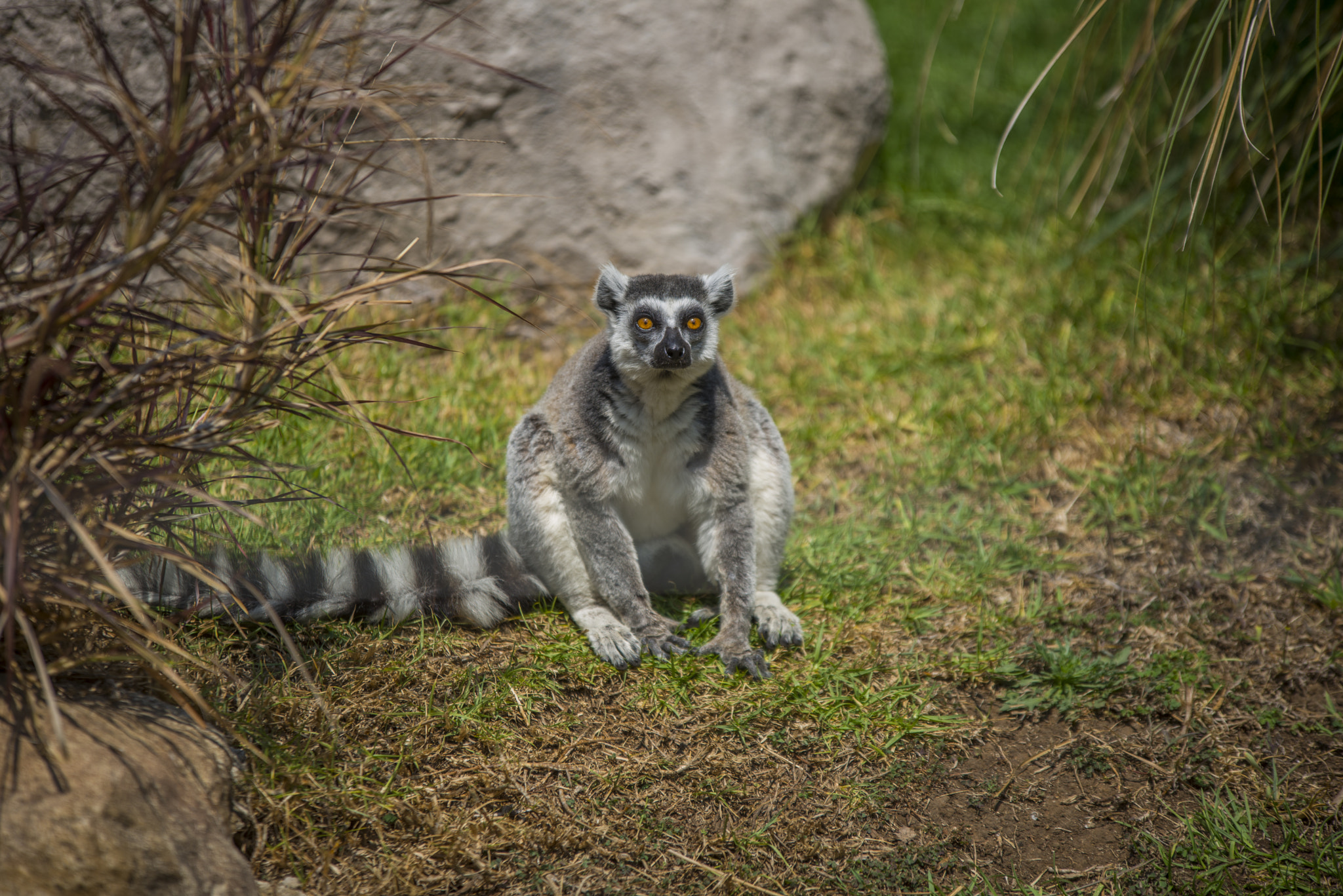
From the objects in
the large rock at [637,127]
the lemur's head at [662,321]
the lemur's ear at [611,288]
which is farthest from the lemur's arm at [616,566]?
the large rock at [637,127]

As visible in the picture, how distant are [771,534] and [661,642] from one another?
58 cm

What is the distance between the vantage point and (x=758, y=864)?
259 centimetres

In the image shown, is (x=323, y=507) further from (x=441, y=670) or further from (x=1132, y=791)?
(x=1132, y=791)

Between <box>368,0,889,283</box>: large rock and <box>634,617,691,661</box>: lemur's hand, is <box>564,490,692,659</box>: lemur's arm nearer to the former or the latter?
<box>634,617,691,661</box>: lemur's hand

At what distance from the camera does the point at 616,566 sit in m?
→ 3.25

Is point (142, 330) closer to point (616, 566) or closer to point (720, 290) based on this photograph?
point (616, 566)

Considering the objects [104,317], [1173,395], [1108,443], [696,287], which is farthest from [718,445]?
[1173,395]

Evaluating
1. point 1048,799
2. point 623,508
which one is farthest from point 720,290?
point 1048,799

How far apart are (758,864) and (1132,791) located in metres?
1.30

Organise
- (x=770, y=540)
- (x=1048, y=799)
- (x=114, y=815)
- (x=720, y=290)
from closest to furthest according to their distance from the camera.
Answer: (x=114, y=815)
(x=1048, y=799)
(x=720, y=290)
(x=770, y=540)

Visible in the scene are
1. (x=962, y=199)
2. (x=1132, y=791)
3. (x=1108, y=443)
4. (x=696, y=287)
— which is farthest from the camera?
(x=962, y=199)

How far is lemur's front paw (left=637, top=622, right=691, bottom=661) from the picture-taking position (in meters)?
3.21

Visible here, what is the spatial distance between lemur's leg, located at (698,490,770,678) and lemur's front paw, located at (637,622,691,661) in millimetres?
76

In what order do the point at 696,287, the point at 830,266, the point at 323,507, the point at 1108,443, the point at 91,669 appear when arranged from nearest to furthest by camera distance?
the point at 91,669 < the point at 696,287 < the point at 323,507 < the point at 1108,443 < the point at 830,266
